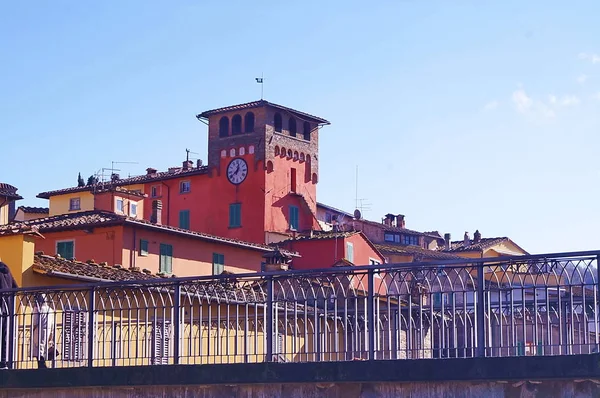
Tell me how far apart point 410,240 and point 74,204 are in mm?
23424

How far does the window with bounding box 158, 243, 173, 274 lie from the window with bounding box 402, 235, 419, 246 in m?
→ 34.2

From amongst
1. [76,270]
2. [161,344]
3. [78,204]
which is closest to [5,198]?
[78,204]

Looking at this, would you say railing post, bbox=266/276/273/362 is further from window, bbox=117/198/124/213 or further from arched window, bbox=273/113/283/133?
arched window, bbox=273/113/283/133

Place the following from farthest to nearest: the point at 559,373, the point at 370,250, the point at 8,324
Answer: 1. the point at 370,250
2. the point at 8,324
3. the point at 559,373

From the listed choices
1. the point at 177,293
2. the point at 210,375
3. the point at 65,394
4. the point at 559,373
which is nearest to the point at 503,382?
the point at 559,373

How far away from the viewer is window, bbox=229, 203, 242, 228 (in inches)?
2464

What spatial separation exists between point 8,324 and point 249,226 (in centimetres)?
4734

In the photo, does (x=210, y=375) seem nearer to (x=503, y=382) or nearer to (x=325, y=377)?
(x=325, y=377)

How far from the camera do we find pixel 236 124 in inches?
2579

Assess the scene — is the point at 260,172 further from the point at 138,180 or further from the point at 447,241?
the point at 447,241

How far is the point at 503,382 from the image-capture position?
10906 mm

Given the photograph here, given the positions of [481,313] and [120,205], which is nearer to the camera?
[481,313]

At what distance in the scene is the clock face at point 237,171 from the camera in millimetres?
63781

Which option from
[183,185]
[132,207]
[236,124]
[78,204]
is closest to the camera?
[132,207]
